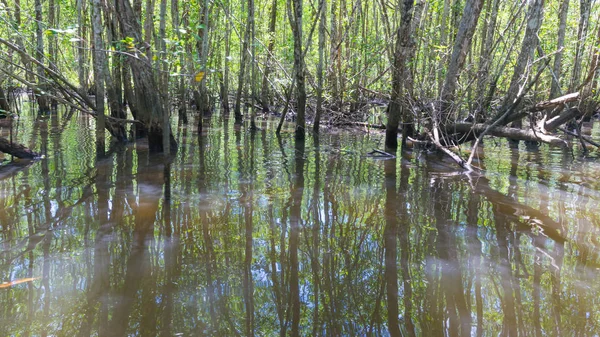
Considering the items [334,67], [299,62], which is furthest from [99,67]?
[334,67]

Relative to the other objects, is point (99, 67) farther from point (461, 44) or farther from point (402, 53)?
point (461, 44)

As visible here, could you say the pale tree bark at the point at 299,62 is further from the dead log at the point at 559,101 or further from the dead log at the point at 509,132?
the dead log at the point at 559,101

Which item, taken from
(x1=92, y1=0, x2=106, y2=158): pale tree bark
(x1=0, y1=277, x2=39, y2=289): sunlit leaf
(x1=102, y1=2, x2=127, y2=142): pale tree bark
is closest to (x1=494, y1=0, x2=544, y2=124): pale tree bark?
(x1=92, y1=0, x2=106, y2=158): pale tree bark

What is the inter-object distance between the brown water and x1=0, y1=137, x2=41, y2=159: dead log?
2.36 ft

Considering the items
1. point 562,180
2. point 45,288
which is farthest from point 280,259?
point 562,180

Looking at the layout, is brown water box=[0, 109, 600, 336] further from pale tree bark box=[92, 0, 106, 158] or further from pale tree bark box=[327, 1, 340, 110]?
pale tree bark box=[327, 1, 340, 110]

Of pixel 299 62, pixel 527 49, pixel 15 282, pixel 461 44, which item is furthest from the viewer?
pixel 299 62

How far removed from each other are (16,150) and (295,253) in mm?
6791

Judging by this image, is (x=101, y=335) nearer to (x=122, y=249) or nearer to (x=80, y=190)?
(x=122, y=249)

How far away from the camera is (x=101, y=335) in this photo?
289 centimetres

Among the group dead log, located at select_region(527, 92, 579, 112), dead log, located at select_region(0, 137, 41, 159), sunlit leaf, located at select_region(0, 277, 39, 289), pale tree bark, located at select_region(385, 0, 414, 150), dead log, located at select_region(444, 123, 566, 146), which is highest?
pale tree bark, located at select_region(385, 0, 414, 150)

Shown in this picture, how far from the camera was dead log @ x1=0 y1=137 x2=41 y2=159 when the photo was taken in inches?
322

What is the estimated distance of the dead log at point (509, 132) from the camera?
738 cm

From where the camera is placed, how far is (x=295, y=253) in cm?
430
